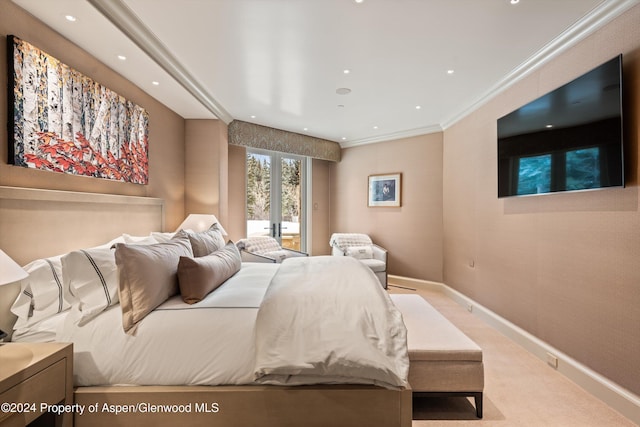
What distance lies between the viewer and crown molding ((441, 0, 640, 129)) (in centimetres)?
196

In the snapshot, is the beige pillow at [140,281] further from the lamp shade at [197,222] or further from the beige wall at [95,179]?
the lamp shade at [197,222]

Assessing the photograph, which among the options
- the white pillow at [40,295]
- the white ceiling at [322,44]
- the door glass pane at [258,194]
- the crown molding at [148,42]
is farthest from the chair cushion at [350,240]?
the white pillow at [40,295]

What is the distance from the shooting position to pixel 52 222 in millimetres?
2021

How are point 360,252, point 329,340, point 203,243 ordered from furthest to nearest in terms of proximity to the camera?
point 360,252 → point 203,243 → point 329,340

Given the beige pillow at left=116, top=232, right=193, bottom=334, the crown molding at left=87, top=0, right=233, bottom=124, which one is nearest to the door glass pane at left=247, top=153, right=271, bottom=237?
the crown molding at left=87, top=0, right=233, bottom=124

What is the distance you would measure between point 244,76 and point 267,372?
9.46 feet

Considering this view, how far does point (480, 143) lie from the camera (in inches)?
144

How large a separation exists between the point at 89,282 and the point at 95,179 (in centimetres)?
124

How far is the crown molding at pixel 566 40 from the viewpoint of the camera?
1.96m

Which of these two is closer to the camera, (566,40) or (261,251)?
(566,40)

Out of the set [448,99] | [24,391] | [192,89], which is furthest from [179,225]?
[448,99]

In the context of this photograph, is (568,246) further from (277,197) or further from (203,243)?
(277,197)

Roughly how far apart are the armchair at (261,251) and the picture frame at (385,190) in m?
2.00

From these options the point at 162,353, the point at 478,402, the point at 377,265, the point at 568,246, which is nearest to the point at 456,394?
the point at 478,402
